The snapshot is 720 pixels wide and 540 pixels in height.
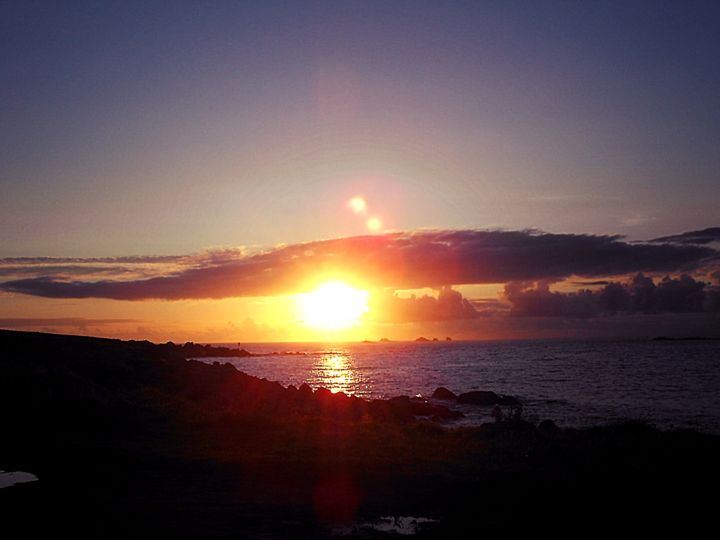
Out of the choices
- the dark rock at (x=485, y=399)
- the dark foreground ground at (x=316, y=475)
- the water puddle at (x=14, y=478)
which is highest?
the water puddle at (x=14, y=478)

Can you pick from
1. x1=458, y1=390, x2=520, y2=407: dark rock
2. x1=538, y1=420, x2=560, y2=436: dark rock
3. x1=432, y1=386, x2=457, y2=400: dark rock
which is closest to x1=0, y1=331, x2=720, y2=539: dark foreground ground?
x1=538, y1=420, x2=560, y2=436: dark rock

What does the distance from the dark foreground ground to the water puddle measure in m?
0.51

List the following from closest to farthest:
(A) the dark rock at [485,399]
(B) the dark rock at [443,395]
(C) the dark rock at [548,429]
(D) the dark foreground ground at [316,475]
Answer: (D) the dark foreground ground at [316,475], (C) the dark rock at [548,429], (A) the dark rock at [485,399], (B) the dark rock at [443,395]

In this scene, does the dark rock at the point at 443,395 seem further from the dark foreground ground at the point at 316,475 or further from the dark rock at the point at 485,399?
the dark foreground ground at the point at 316,475

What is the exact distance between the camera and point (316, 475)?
18.7 meters

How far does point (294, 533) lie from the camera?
12.9 m

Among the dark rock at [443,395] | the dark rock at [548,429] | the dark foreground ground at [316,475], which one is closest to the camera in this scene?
the dark foreground ground at [316,475]

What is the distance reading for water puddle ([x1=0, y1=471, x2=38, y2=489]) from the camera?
16797 mm

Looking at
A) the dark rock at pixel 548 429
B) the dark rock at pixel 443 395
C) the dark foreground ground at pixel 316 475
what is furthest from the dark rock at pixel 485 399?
the dark foreground ground at pixel 316 475

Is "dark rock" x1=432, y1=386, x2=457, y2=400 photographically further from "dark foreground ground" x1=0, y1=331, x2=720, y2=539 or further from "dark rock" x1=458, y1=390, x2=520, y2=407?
"dark foreground ground" x1=0, y1=331, x2=720, y2=539

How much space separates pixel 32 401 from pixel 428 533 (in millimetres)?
26699

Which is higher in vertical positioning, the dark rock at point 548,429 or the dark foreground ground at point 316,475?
the dark foreground ground at point 316,475

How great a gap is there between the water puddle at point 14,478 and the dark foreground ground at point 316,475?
51cm

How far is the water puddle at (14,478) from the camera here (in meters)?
16.8
